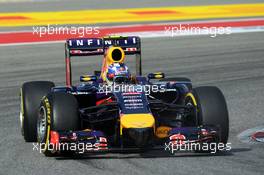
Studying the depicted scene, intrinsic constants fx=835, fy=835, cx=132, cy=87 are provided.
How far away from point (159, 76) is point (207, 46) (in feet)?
37.7

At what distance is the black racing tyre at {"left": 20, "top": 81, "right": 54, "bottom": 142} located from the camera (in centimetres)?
1173

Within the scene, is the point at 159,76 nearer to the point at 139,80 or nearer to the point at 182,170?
the point at 139,80

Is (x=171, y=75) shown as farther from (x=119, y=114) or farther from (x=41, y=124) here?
(x=119, y=114)

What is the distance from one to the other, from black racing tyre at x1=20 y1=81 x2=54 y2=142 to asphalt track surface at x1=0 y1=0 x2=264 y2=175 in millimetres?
177

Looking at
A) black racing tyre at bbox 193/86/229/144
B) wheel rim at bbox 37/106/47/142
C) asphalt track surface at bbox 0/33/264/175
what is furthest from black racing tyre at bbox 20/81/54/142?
black racing tyre at bbox 193/86/229/144

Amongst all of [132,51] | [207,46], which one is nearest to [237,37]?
[207,46]

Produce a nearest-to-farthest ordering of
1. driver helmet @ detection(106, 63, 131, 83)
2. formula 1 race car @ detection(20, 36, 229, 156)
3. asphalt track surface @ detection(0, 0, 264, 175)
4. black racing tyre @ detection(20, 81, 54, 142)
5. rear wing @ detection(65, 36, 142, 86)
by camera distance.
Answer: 1. asphalt track surface @ detection(0, 0, 264, 175)
2. formula 1 race car @ detection(20, 36, 229, 156)
3. black racing tyre @ detection(20, 81, 54, 142)
4. driver helmet @ detection(106, 63, 131, 83)
5. rear wing @ detection(65, 36, 142, 86)

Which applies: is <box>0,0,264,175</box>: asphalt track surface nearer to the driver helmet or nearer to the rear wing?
the rear wing

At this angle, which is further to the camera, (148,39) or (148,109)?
(148,39)

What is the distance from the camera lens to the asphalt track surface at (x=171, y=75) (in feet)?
32.7

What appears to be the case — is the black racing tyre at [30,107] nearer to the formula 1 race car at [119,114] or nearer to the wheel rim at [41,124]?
the formula 1 race car at [119,114]

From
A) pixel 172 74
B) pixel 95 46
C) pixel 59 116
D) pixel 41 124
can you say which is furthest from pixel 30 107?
pixel 172 74

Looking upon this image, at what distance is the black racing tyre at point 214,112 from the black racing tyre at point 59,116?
1602 millimetres

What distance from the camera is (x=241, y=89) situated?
16.8 metres
